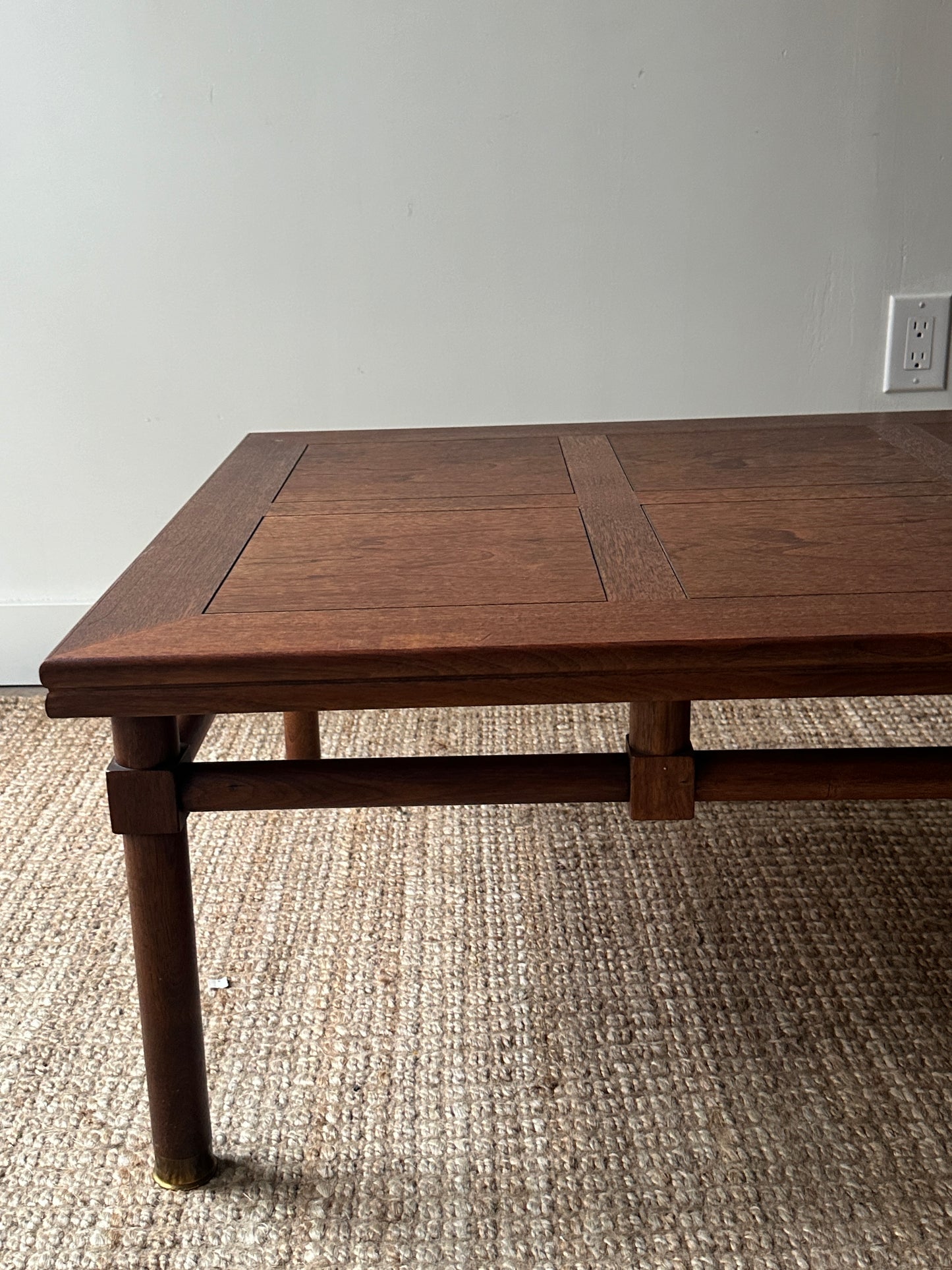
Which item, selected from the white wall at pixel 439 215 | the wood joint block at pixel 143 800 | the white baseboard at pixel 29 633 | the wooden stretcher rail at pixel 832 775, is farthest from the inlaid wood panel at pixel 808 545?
the white baseboard at pixel 29 633

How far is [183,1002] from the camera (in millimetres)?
833

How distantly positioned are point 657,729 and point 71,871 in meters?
0.78

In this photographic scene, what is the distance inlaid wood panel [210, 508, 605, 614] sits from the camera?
0.82m

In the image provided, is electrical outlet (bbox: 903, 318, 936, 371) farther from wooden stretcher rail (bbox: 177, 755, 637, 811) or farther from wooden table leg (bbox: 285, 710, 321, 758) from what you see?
wooden stretcher rail (bbox: 177, 755, 637, 811)

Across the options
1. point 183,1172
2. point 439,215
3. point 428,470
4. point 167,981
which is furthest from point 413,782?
point 439,215

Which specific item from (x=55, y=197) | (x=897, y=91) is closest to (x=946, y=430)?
(x=897, y=91)

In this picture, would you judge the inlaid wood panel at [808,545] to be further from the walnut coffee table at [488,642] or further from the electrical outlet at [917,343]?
the electrical outlet at [917,343]

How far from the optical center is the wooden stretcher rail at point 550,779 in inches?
32.1

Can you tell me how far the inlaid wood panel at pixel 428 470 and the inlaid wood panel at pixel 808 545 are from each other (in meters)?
0.17

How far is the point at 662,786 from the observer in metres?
0.82

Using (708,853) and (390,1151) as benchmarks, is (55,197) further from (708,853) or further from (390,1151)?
(390,1151)

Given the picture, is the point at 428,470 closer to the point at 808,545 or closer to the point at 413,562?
the point at 413,562

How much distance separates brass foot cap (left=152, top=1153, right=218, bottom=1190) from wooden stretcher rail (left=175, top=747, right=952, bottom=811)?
0.88ft

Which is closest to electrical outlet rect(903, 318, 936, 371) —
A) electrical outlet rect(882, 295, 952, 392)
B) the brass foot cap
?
electrical outlet rect(882, 295, 952, 392)
